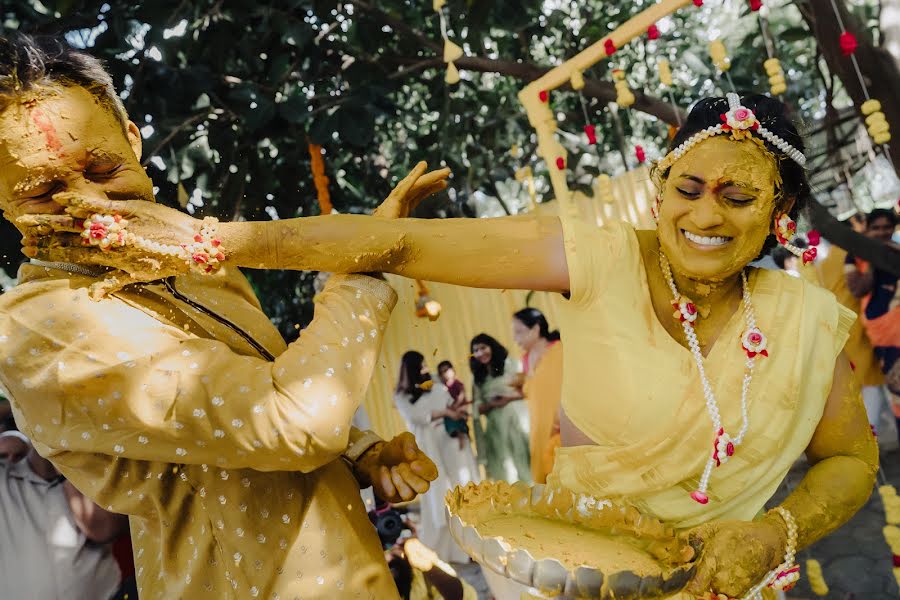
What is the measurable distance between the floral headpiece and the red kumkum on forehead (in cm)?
140

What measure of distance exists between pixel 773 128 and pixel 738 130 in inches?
4.0

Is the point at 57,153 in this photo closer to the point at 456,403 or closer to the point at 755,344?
the point at 755,344

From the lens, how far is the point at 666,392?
184cm

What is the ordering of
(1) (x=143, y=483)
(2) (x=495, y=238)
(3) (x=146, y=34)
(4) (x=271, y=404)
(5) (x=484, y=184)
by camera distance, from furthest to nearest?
(5) (x=484, y=184) < (3) (x=146, y=34) < (2) (x=495, y=238) < (1) (x=143, y=483) < (4) (x=271, y=404)

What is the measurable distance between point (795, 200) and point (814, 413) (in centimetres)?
55

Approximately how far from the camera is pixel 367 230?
169cm

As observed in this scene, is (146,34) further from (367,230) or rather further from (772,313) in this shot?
(772,313)

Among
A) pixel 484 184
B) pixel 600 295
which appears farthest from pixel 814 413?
pixel 484 184

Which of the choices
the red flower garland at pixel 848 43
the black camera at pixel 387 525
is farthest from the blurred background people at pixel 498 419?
the red flower garland at pixel 848 43

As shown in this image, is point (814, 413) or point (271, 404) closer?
point (271, 404)

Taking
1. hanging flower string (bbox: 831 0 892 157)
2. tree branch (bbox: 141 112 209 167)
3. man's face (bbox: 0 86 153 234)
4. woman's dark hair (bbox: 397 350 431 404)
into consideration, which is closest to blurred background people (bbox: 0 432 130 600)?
tree branch (bbox: 141 112 209 167)

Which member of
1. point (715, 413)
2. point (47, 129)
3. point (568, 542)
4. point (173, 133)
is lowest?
point (568, 542)

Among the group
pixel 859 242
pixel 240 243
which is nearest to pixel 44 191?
pixel 240 243

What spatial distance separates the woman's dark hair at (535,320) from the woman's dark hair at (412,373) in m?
0.87
